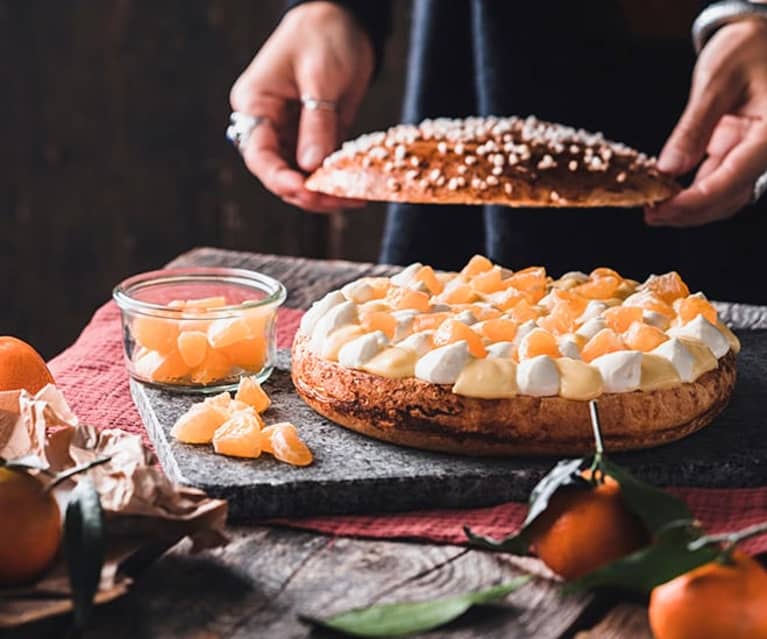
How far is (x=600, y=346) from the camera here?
129 cm

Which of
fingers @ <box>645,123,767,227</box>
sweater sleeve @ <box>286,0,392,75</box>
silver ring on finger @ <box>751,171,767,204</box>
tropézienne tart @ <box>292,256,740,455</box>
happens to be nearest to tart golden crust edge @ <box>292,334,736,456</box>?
tropézienne tart @ <box>292,256,740,455</box>

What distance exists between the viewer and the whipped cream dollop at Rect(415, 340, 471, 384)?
1.26 meters

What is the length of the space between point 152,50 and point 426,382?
6.80 feet

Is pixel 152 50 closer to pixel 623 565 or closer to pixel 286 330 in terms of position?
pixel 286 330

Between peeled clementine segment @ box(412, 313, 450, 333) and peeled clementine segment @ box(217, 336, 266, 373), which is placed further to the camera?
peeled clementine segment @ box(217, 336, 266, 373)

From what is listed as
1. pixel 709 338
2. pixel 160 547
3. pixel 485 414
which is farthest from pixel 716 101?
pixel 160 547

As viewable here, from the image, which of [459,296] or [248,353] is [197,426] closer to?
[248,353]

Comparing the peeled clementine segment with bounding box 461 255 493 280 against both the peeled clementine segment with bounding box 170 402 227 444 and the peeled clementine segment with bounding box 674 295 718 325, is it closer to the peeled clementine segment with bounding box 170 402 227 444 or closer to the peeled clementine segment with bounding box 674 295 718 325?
the peeled clementine segment with bounding box 674 295 718 325

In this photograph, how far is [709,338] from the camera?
53.9 inches

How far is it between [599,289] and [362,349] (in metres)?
0.35

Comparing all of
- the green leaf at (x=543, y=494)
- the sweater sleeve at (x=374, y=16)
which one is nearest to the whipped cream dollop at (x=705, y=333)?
the green leaf at (x=543, y=494)

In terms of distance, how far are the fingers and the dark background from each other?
1.38 meters

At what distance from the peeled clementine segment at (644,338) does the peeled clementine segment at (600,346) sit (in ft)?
0.08

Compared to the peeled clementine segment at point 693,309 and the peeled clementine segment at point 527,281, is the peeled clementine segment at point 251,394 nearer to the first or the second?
the peeled clementine segment at point 527,281
